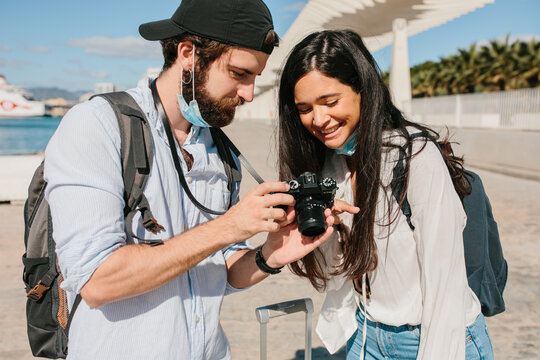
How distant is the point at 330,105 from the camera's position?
2053mm

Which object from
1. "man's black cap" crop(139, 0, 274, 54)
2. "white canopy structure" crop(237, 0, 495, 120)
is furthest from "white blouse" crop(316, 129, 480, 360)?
"white canopy structure" crop(237, 0, 495, 120)

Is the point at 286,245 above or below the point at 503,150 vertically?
above

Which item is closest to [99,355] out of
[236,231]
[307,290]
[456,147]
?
[236,231]

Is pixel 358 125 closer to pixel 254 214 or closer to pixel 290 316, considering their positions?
pixel 254 214

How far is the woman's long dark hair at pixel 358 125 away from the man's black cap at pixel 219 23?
270 millimetres

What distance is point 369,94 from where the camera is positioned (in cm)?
203

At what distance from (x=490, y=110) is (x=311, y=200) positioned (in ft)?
49.2

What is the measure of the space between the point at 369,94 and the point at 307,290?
129 inches

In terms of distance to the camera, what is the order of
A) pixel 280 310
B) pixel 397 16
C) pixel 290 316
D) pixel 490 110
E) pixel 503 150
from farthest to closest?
1. pixel 397 16
2. pixel 490 110
3. pixel 503 150
4. pixel 290 316
5. pixel 280 310

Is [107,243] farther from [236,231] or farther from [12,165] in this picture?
[12,165]

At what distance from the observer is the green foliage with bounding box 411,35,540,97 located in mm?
33500

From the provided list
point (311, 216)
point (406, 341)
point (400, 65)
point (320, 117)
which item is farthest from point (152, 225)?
point (400, 65)

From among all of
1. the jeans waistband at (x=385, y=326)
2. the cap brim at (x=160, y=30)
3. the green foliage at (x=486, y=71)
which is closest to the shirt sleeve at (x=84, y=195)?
the cap brim at (x=160, y=30)

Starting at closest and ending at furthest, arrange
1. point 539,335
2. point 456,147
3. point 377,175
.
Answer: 1. point 377,175
2. point 539,335
3. point 456,147
